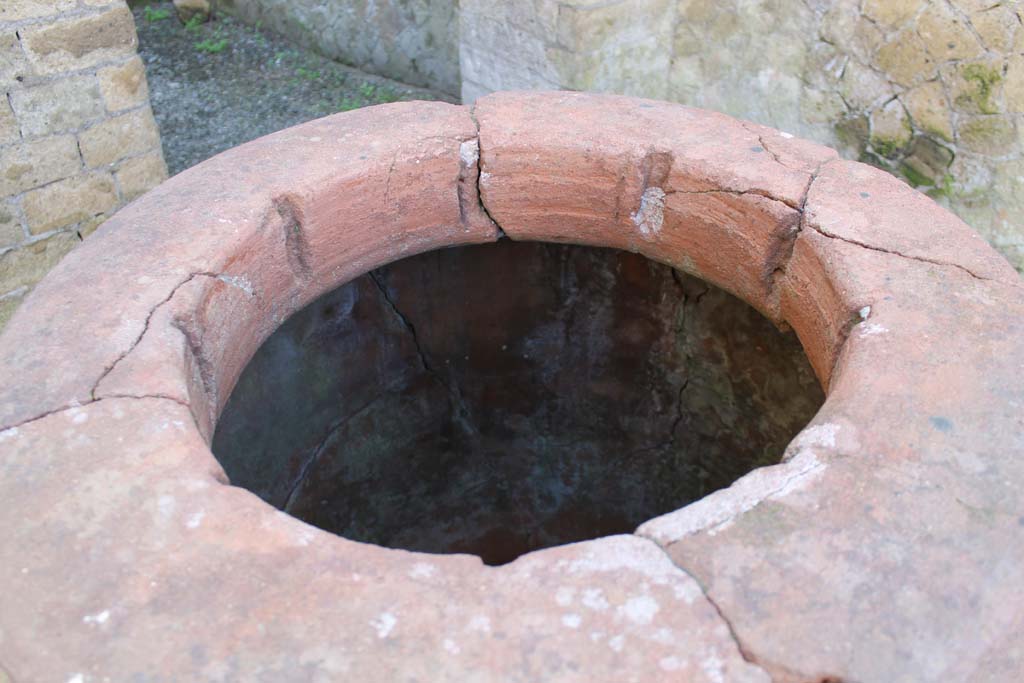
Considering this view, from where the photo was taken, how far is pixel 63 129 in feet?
11.7

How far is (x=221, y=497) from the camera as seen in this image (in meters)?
1.52

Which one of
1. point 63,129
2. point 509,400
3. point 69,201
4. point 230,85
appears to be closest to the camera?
point 509,400

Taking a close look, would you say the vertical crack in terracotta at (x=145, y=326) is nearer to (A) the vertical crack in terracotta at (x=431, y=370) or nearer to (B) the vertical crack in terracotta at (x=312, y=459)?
(A) the vertical crack in terracotta at (x=431, y=370)

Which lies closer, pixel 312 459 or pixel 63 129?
pixel 312 459

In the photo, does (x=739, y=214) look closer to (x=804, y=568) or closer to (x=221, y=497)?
(x=804, y=568)

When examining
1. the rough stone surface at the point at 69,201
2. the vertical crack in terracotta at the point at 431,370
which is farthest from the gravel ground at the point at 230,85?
the vertical crack in terracotta at the point at 431,370

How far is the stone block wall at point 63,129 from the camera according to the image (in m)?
3.38

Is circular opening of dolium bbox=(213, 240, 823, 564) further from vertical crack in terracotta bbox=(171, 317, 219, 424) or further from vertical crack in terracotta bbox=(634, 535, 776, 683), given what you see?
vertical crack in terracotta bbox=(634, 535, 776, 683)

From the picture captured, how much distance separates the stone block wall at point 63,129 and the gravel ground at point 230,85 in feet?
3.65

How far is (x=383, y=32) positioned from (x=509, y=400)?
3.40m

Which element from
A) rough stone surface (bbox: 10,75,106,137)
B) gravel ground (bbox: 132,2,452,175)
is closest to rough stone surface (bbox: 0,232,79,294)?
rough stone surface (bbox: 10,75,106,137)

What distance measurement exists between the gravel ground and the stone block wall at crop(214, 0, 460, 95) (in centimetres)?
8

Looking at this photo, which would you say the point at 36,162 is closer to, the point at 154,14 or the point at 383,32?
the point at 383,32

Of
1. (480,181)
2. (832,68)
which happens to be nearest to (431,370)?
(480,181)
